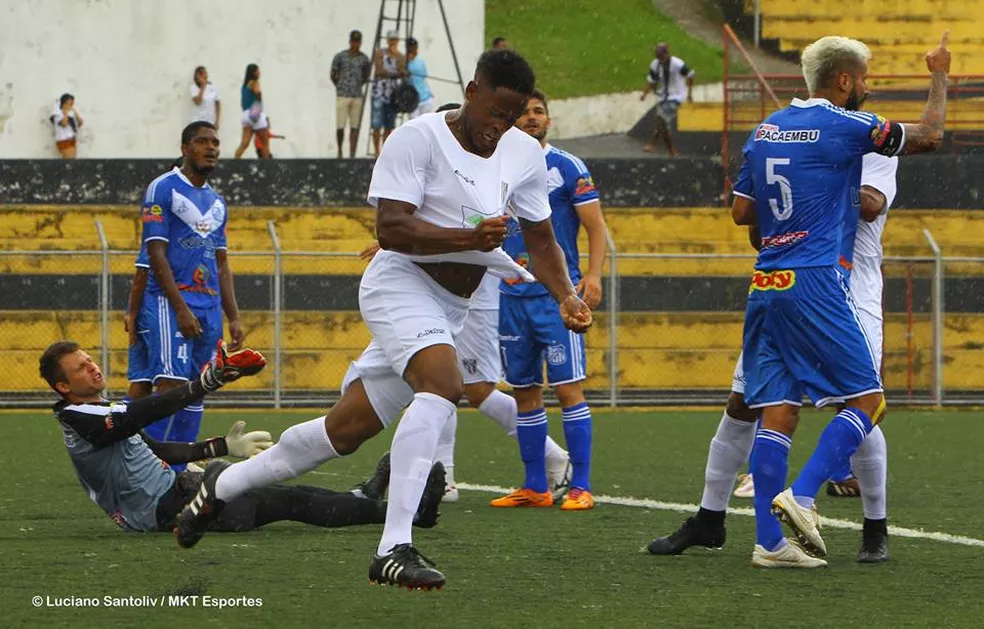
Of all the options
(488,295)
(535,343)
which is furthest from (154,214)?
(535,343)

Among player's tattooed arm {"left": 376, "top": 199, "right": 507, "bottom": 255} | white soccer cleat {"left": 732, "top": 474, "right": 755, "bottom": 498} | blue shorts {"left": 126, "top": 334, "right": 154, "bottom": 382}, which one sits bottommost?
white soccer cleat {"left": 732, "top": 474, "right": 755, "bottom": 498}

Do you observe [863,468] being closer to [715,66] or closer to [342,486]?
[342,486]

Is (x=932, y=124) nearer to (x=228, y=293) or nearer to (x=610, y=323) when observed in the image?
(x=228, y=293)

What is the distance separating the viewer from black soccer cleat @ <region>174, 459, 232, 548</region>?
6.43m

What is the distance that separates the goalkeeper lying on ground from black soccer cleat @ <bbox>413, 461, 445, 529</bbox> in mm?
496

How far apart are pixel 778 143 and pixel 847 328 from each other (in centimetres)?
77

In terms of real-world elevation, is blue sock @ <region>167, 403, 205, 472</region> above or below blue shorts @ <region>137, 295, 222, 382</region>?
below

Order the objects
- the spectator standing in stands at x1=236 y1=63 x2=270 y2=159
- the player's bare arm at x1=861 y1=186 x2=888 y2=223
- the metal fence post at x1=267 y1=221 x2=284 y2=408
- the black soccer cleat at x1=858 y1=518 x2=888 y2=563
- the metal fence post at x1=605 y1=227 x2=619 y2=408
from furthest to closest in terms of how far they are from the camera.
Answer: the spectator standing in stands at x1=236 y1=63 x2=270 y2=159, the metal fence post at x1=605 y1=227 x2=619 y2=408, the metal fence post at x1=267 y1=221 x2=284 y2=408, the player's bare arm at x1=861 y1=186 x2=888 y2=223, the black soccer cleat at x1=858 y1=518 x2=888 y2=563

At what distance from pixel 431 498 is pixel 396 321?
3.31ft

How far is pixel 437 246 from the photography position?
6051 mm

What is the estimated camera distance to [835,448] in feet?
22.1

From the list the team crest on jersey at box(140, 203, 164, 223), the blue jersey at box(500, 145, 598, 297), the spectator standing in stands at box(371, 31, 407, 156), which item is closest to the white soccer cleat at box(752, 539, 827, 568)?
the blue jersey at box(500, 145, 598, 297)

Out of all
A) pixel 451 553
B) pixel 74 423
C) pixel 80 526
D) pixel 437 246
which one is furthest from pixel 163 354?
pixel 437 246

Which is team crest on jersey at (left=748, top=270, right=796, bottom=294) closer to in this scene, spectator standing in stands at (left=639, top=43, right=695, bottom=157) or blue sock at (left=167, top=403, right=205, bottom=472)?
blue sock at (left=167, top=403, right=205, bottom=472)
